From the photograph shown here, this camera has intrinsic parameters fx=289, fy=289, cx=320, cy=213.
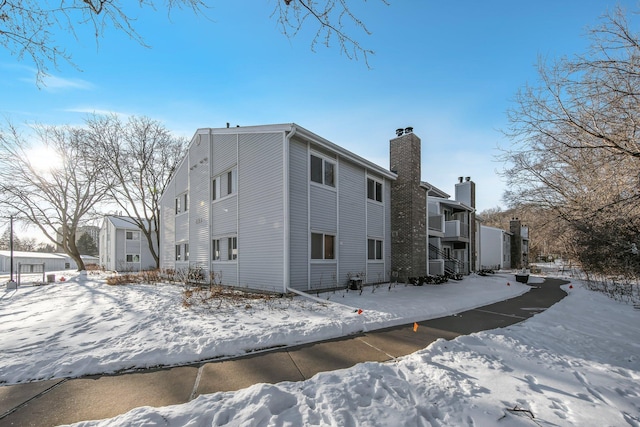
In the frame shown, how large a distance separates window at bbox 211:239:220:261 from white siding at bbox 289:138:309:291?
5.13m

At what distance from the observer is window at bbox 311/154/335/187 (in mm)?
11828

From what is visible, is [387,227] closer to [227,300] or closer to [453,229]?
[453,229]

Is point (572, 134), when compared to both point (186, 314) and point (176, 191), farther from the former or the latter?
point (176, 191)

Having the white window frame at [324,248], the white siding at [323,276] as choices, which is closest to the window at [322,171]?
the white window frame at [324,248]

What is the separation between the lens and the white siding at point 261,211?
34.5 feet

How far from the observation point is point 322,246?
11672 millimetres

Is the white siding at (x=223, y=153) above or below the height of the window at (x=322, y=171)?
above

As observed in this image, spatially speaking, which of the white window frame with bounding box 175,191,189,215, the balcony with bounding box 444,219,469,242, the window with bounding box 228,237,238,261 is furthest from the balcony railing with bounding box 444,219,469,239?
the white window frame with bounding box 175,191,189,215

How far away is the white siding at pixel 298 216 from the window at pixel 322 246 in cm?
47

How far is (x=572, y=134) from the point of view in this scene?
220 inches

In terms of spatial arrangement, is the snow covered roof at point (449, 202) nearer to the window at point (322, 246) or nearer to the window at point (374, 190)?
the window at point (374, 190)

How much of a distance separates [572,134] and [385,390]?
589cm

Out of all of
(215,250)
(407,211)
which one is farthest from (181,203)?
(407,211)

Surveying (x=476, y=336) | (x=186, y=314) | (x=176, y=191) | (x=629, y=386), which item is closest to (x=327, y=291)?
(x=186, y=314)
